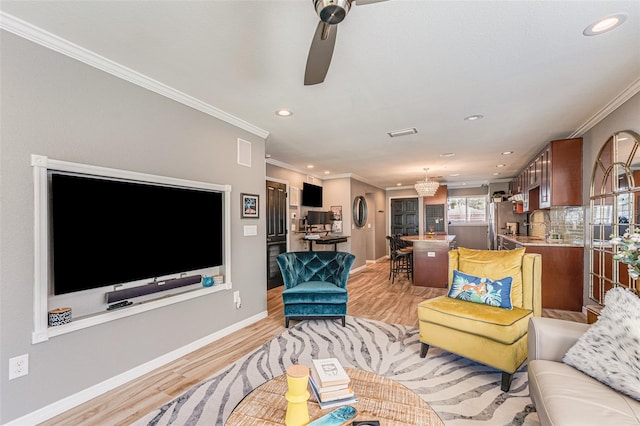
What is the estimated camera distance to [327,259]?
4004 mm

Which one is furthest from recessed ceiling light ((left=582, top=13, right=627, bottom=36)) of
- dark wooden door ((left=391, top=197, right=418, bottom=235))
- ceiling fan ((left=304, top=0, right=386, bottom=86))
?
dark wooden door ((left=391, top=197, right=418, bottom=235))

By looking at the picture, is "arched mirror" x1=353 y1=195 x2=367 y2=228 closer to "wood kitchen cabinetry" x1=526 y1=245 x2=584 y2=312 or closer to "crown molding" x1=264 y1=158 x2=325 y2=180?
"crown molding" x1=264 y1=158 x2=325 y2=180

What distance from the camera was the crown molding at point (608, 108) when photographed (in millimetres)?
2603

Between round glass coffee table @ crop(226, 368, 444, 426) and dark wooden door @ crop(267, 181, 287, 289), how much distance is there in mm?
4071

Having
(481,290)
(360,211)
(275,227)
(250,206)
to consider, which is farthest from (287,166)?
(481,290)

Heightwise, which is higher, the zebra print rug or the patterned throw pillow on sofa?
the patterned throw pillow on sofa

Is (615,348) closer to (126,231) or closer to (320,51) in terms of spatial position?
(320,51)

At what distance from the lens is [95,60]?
2135 millimetres

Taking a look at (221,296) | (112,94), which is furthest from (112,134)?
(221,296)

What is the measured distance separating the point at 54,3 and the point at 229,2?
40.2 inches

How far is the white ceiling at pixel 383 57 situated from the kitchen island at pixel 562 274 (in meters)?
1.67

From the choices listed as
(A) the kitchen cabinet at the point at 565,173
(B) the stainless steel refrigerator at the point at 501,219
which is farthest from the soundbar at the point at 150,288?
(B) the stainless steel refrigerator at the point at 501,219

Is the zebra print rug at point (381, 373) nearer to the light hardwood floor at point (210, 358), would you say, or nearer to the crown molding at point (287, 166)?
the light hardwood floor at point (210, 358)

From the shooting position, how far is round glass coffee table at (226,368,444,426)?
1247 mm
